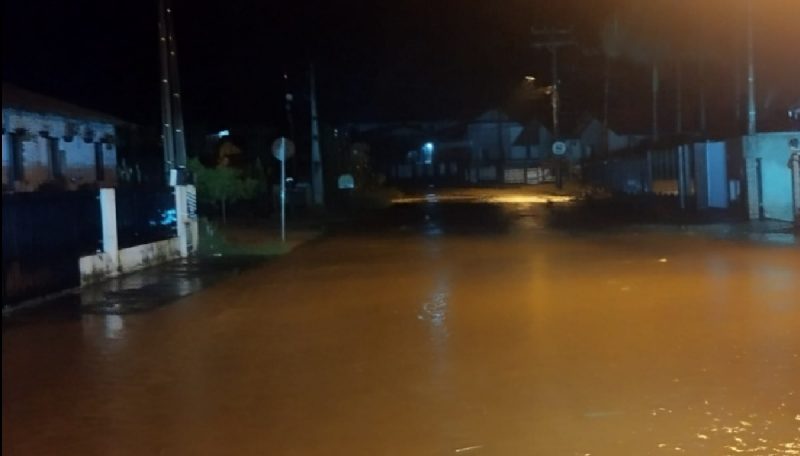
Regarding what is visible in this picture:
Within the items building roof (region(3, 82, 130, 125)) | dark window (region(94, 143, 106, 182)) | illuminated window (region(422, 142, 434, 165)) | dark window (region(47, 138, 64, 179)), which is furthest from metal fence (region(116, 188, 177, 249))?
illuminated window (region(422, 142, 434, 165))

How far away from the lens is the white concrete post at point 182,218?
2417cm

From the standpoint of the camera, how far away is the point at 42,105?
89.5ft

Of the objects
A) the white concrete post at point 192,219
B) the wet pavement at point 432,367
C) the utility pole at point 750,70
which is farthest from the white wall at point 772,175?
the white concrete post at point 192,219

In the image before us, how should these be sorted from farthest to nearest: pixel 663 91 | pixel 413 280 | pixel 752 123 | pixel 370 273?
pixel 663 91 < pixel 752 123 < pixel 370 273 < pixel 413 280

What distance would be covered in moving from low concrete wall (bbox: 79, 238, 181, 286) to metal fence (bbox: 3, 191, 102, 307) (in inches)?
8.5

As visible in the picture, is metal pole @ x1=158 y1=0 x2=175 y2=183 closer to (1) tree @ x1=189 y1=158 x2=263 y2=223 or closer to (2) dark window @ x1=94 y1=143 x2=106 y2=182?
(1) tree @ x1=189 y1=158 x2=263 y2=223

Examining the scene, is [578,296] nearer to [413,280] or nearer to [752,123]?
[413,280]

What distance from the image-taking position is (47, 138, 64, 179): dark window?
28.9m

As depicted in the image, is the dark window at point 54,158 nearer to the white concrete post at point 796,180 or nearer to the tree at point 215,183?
the tree at point 215,183

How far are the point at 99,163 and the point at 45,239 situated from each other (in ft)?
51.0

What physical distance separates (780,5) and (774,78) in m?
6.70

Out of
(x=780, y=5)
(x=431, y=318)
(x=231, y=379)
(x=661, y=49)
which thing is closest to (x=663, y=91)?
(x=661, y=49)

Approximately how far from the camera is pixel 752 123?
31.7 m

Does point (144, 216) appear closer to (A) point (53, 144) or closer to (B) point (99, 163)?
(A) point (53, 144)
